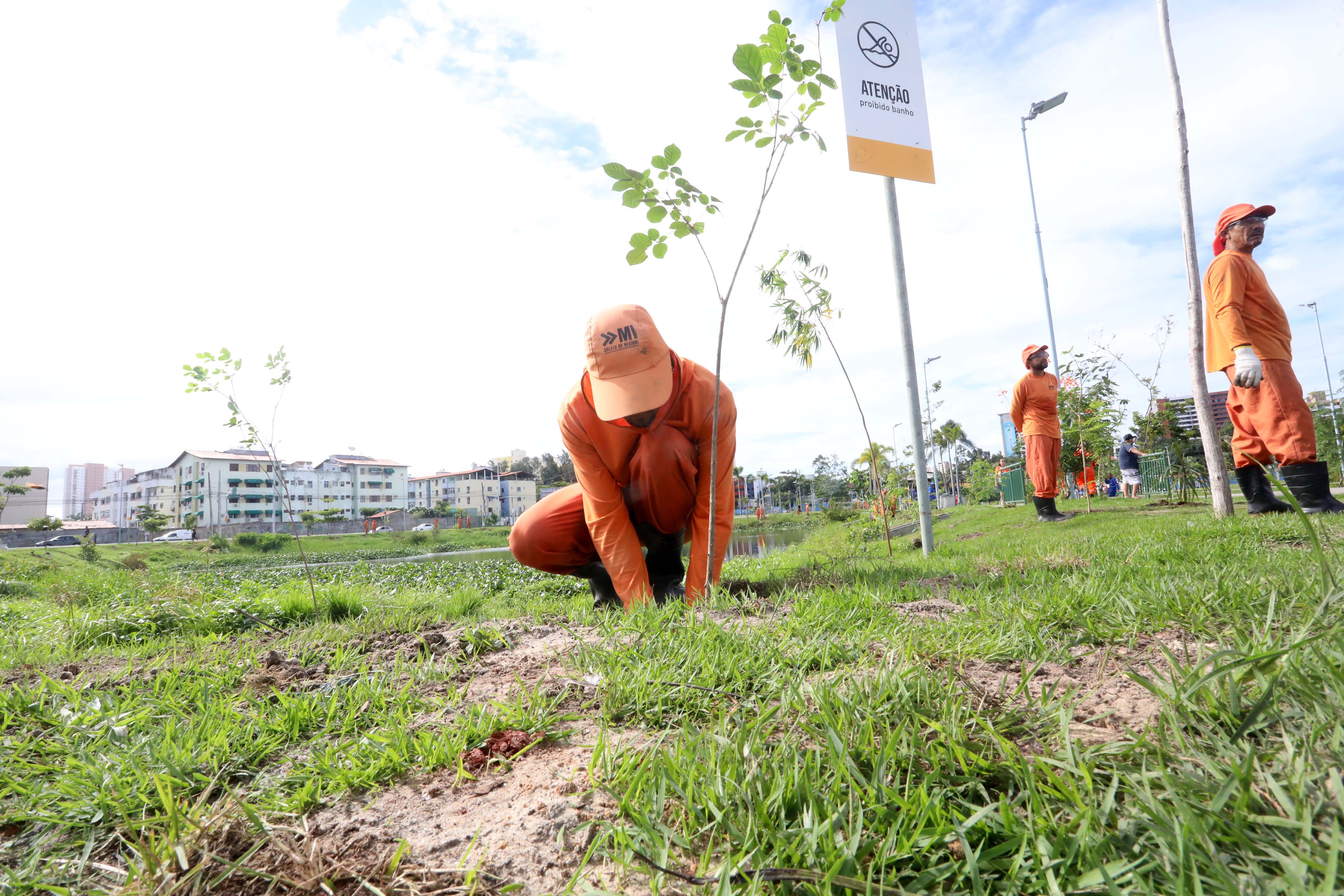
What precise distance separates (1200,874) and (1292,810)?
138mm

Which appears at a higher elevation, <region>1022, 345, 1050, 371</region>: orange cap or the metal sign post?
the metal sign post

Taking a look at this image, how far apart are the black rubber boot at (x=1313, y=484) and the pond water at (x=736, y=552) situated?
576cm

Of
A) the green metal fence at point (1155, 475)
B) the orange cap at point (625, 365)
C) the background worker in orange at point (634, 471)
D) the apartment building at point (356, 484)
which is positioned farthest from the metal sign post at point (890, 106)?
the apartment building at point (356, 484)

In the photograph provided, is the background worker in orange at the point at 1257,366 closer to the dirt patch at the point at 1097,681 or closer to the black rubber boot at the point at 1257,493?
the black rubber boot at the point at 1257,493

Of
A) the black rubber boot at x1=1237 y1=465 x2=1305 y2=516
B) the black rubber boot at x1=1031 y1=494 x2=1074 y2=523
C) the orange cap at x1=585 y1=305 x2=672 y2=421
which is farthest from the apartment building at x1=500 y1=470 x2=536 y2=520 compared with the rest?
the orange cap at x1=585 y1=305 x2=672 y2=421

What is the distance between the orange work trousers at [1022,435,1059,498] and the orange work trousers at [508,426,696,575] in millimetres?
5951

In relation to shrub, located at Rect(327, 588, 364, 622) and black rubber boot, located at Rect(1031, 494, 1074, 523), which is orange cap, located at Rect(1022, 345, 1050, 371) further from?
shrub, located at Rect(327, 588, 364, 622)

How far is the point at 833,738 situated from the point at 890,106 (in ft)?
15.9

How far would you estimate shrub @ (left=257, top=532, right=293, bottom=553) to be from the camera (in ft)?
116

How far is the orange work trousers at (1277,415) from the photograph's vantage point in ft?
13.6

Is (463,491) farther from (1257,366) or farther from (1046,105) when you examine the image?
(1257,366)

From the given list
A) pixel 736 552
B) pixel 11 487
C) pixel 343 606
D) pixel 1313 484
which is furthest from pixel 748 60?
pixel 11 487

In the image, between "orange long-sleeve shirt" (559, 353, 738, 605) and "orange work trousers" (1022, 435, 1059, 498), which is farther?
"orange work trousers" (1022, 435, 1059, 498)

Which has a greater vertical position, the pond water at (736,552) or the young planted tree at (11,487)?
the young planted tree at (11,487)
